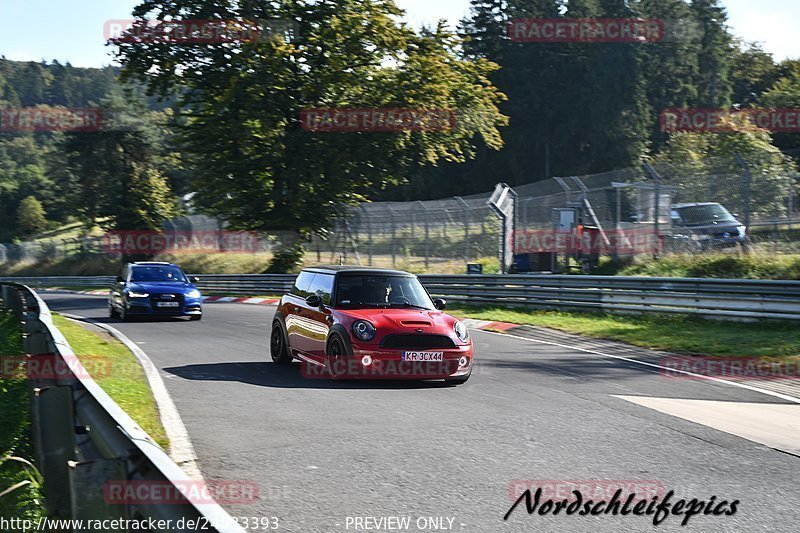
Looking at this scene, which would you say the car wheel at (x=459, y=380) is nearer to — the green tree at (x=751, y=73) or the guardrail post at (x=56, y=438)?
the guardrail post at (x=56, y=438)

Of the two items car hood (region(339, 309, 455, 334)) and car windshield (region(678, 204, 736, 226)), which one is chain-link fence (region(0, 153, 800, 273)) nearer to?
car windshield (region(678, 204, 736, 226))

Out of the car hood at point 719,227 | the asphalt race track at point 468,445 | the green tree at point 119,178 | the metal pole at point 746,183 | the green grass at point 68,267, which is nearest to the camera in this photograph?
the asphalt race track at point 468,445

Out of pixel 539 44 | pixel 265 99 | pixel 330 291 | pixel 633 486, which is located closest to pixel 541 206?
pixel 265 99

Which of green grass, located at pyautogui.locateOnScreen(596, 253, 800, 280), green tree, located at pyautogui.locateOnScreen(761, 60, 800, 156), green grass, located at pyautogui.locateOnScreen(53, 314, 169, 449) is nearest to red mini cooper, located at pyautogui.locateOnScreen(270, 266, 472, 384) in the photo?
green grass, located at pyautogui.locateOnScreen(53, 314, 169, 449)

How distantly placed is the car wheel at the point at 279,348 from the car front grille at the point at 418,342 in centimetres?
245

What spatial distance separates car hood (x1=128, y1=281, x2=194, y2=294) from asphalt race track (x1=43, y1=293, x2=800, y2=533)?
8.68 metres

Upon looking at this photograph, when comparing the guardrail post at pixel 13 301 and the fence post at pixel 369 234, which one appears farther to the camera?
the fence post at pixel 369 234

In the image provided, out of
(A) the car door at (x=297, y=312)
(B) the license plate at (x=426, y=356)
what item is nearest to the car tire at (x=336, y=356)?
(B) the license plate at (x=426, y=356)

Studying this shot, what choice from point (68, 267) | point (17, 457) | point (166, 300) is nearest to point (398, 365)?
point (17, 457)

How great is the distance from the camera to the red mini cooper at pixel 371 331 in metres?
10.7

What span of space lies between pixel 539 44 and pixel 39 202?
189 feet

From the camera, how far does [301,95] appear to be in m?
36.4

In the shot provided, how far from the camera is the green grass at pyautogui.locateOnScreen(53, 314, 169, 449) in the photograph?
801 cm

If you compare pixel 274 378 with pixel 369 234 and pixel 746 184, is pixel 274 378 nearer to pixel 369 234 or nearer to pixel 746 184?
pixel 746 184
